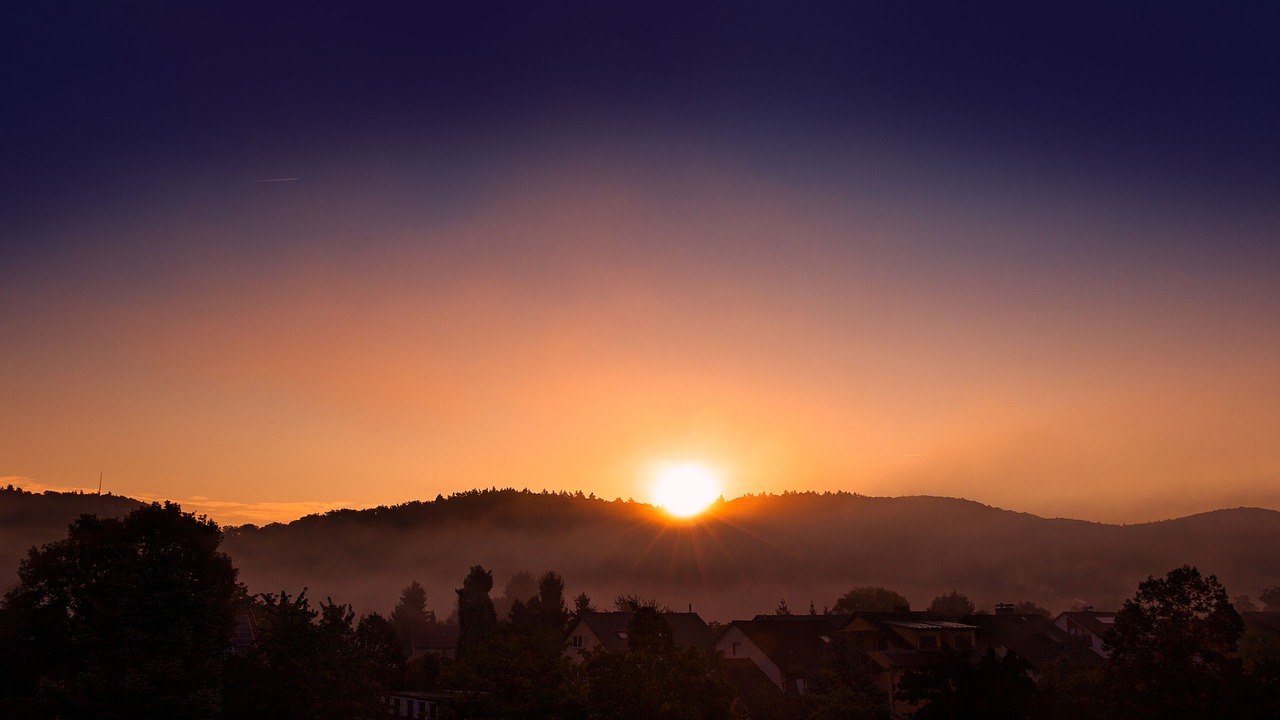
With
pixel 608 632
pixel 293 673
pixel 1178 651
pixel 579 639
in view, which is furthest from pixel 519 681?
pixel 579 639

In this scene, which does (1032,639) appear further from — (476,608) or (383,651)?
(383,651)

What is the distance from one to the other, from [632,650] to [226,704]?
22.3 meters

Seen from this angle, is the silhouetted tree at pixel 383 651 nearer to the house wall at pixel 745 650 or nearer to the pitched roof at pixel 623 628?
the pitched roof at pixel 623 628

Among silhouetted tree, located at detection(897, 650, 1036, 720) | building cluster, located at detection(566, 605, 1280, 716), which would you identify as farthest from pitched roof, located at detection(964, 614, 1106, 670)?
silhouetted tree, located at detection(897, 650, 1036, 720)

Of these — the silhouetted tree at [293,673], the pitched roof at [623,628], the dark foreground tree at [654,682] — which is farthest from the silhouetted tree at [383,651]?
the dark foreground tree at [654,682]

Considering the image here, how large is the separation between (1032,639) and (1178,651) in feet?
255

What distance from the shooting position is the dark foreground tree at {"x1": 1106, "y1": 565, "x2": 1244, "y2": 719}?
37656mm

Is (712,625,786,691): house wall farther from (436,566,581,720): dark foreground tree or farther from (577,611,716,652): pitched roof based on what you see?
(436,566,581,720): dark foreground tree

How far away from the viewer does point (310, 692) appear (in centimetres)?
4969

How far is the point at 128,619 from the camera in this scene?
161 feet

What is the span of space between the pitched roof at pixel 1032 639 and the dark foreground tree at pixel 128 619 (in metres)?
83.1

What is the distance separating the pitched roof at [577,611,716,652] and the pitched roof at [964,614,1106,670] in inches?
1301

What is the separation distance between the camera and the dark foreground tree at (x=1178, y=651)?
37.7 meters

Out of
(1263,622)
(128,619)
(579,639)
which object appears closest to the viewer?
(128,619)
